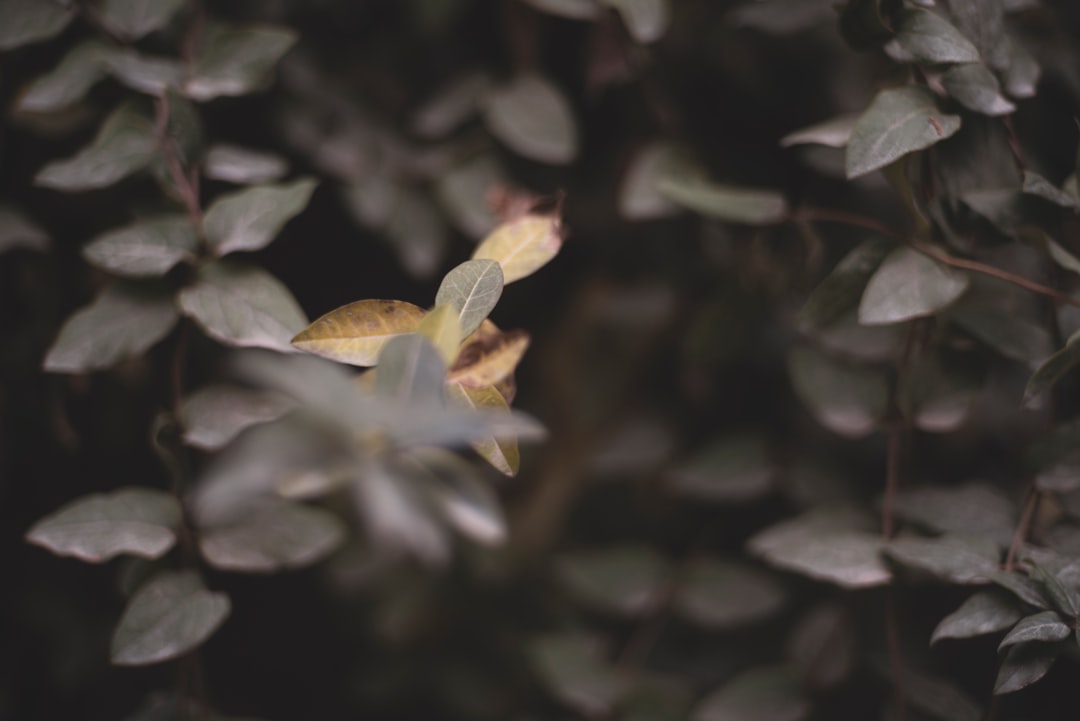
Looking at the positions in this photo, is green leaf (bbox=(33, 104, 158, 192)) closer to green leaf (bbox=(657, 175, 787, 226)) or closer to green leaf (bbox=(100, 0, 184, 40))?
green leaf (bbox=(100, 0, 184, 40))

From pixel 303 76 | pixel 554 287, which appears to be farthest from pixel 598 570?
pixel 303 76

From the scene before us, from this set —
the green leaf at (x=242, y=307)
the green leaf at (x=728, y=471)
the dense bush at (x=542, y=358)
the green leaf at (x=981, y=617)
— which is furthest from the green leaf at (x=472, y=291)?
the green leaf at (x=728, y=471)

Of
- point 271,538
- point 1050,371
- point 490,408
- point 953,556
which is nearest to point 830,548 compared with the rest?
point 953,556

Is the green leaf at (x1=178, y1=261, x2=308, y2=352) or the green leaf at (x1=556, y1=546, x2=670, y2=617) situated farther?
the green leaf at (x1=556, y1=546, x2=670, y2=617)

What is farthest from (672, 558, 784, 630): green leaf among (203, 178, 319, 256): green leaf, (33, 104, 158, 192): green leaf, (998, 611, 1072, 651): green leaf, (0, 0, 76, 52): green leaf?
(0, 0, 76, 52): green leaf

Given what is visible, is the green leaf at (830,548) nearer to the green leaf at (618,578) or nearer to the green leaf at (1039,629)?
the green leaf at (1039,629)
